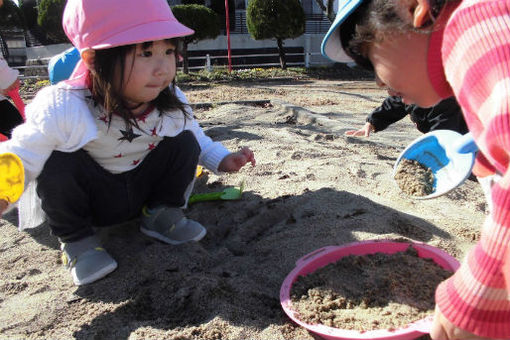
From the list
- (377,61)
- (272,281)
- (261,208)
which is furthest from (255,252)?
(377,61)

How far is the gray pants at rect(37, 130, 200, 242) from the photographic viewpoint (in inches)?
67.3

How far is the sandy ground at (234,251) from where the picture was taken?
55.9 inches

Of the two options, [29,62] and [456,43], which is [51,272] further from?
[29,62]

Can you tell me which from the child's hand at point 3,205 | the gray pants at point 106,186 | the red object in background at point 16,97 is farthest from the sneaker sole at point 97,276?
the red object in background at point 16,97

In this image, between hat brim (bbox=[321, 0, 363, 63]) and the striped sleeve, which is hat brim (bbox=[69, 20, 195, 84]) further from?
the striped sleeve

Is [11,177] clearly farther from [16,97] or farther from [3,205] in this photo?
[16,97]

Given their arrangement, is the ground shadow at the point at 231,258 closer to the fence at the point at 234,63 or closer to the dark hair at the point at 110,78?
the dark hair at the point at 110,78

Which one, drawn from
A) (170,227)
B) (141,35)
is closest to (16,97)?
(170,227)

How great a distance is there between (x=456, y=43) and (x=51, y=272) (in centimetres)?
162

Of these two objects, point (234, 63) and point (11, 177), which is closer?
point (11, 177)

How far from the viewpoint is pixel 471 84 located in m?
0.84

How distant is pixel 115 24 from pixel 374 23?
36.6 inches

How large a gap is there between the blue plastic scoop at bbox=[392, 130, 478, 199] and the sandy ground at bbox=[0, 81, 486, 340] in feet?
0.84

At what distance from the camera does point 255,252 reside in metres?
1.79
